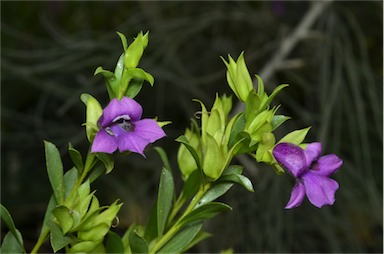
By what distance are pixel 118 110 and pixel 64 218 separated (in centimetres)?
10

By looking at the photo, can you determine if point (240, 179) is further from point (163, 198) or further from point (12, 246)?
point (12, 246)

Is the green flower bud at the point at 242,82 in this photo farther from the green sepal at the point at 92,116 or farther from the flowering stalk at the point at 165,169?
the green sepal at the point at 92,116

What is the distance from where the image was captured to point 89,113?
21.5 inches

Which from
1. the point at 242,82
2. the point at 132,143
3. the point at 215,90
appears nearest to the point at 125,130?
the point at 132,143

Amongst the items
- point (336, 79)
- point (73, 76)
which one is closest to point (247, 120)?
point (336, 79)

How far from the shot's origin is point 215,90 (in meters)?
2.06

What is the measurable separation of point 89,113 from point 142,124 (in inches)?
1.8

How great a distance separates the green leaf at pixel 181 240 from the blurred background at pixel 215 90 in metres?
0.85

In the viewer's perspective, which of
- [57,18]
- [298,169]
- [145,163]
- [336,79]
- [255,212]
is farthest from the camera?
[57,18]

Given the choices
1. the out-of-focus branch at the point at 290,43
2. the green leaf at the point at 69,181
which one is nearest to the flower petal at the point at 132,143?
the green leaf at the point at 69,181

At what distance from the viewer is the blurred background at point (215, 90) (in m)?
1.56

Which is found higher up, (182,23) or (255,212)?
(182,23)

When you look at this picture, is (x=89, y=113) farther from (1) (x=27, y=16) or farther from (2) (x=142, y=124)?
→ (1) (x=27, y=16)

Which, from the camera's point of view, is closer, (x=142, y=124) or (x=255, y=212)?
(x=142, y=124)
